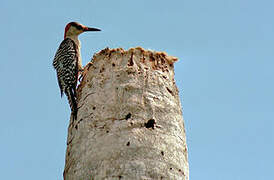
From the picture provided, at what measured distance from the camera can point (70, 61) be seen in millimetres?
6934

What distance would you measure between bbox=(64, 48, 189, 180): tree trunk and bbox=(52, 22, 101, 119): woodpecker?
1.57ft

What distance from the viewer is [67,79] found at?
6449 mm

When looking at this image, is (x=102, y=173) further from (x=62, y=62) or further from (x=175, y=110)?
(x=62, y=62)

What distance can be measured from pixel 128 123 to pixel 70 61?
2614mm

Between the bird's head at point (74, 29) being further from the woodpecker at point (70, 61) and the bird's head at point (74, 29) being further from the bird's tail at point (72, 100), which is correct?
the bird's tail at point (72, 100)

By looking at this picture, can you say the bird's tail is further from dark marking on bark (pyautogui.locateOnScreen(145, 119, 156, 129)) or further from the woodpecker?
dark marking on bark (pyautogui.locateOnScreen(145, 119, 156, 129))

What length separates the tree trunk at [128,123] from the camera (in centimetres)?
432

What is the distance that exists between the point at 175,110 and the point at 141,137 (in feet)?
2.17

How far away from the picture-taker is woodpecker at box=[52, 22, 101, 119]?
623 cm

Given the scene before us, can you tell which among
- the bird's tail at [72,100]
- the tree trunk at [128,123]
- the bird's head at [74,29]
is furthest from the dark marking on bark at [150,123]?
the bird's head at [74,29]

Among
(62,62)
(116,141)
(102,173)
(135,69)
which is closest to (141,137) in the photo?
(116,141)

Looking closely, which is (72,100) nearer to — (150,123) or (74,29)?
(150,123)

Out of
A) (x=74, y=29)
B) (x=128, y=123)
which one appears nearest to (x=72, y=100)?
(x=128, y=123)

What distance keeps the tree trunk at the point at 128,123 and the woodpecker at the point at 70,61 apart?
0.48m
